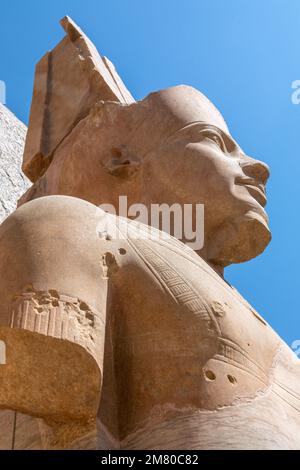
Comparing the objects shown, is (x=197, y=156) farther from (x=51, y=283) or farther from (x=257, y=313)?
(x=51, y=283)

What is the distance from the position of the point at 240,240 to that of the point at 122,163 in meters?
0.59

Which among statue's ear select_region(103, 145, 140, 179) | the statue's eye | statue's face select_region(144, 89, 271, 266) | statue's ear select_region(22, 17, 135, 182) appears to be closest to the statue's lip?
statue's face select_region(144, 89, 271, 266)

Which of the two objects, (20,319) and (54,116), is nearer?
(20,319)

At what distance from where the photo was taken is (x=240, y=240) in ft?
10.9

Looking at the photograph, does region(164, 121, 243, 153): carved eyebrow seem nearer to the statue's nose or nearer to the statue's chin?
the statue's nose

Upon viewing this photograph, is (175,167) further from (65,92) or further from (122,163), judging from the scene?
(65,92)

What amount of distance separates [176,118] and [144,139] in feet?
0.48

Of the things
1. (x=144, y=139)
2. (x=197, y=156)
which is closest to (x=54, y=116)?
(x=144, y=139)

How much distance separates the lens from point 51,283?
248 cm

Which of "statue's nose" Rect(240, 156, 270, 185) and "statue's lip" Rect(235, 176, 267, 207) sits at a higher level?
"statue's nose" Rect(240, 156, 270, 185)

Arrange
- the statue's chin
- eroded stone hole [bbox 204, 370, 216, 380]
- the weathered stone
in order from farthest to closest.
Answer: the weathered stone
the statue's chin
eroded stone hole [bbox 204, 370, 216, 380]

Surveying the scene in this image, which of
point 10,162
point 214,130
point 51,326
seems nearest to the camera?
point 51,326

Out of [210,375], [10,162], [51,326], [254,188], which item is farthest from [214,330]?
[10,162]

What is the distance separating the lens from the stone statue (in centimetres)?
241
